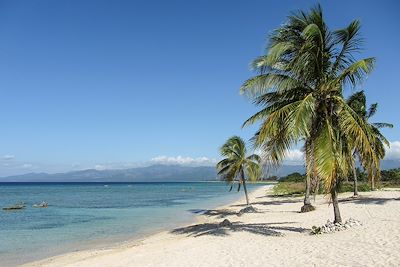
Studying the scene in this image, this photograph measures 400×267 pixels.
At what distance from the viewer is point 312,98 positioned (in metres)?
12.5

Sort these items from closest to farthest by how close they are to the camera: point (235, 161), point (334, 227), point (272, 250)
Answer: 1. point (272, 250)
2. point (334, 227)
3. point (235, 161)

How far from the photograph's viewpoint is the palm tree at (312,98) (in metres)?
11.9

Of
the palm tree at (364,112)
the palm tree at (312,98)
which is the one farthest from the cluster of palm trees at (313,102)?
the palm tree at (364,112)

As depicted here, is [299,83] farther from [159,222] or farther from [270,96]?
[159,222]

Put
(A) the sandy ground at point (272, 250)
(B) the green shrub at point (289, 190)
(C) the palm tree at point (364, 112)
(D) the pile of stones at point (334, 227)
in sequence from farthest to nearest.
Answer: (B) the green shrub at point (289, 190)
(C) the palm tree at point (364, 112)
(D) the pile of stones at point (334, 227)
(A) the sandy ground at point (272, 250)

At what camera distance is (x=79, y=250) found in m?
17.4

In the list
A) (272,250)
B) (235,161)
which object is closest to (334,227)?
(272,250)

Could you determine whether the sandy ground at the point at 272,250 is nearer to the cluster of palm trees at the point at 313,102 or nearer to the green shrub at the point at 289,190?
the cluster of palm trees at the point at 313,102

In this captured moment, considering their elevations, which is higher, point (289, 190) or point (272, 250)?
point (289, 190)

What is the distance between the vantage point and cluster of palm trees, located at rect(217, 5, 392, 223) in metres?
11.9

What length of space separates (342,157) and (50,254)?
12582mm

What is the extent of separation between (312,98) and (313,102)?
25 centimetres

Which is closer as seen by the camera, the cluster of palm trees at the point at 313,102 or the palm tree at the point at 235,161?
the cluster of palm trees at the point at 313,102

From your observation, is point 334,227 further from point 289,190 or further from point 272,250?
point 289,190
